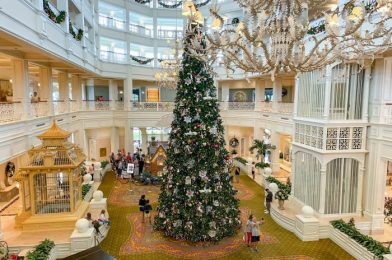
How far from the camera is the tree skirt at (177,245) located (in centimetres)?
945

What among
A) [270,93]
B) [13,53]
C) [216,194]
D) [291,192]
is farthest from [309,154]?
[270,93]

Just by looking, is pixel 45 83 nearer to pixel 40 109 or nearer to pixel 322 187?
pixel 40 109

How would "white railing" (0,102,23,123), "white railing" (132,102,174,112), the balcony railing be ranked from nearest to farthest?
1. "white railing" (0,102,23,123)
2. the balcony railing
3. "white railing" (132,102,174,112)

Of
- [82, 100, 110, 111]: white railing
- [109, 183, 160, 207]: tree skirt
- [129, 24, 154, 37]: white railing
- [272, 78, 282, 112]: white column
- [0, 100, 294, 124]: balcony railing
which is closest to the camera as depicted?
[0, 100, 294, 124]: balcony railing

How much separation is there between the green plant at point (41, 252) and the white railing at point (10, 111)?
4125mm

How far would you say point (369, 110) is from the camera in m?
11.3

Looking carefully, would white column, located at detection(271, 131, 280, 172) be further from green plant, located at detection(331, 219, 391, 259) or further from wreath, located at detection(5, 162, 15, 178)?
wreath, located at detection(5, 162, 15, 178)

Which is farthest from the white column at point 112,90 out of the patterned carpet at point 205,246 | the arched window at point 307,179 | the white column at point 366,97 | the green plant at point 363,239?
the green plant at point 363,239

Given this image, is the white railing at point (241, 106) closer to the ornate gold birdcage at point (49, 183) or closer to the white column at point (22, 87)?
the ornate gold birdcage at point (49, 183)

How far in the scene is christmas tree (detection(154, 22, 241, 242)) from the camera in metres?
9.75

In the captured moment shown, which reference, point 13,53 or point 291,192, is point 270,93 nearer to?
point 291,192

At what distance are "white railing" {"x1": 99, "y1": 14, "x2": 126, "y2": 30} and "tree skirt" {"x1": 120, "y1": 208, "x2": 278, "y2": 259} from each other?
1688 cm

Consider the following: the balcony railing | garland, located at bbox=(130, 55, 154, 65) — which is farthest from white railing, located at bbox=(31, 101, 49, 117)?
garland, located at bbox=(130, 55, 154, 65)

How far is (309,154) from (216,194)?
4.96m
